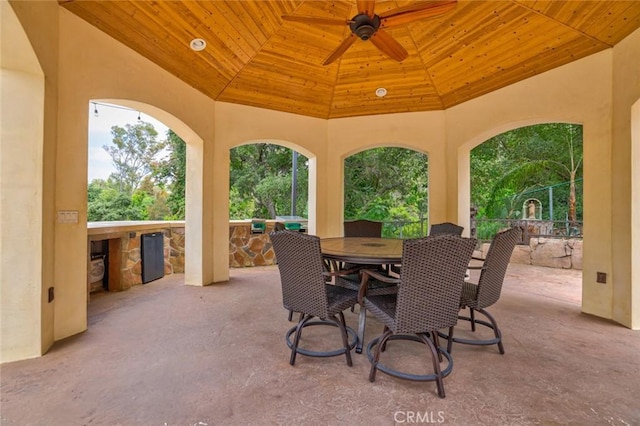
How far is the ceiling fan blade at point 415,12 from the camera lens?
2227 millimetres

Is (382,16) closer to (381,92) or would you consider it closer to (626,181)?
(381,92)

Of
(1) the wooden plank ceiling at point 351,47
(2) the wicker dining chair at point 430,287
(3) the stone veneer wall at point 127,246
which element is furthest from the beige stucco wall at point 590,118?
(3) the stone veneer wall at point 127,246

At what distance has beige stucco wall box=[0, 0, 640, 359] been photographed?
244 centimetres

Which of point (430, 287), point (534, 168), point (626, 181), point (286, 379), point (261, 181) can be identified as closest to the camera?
point (430, 287)

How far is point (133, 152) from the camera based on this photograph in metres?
11.5

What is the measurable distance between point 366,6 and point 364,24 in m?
0.12

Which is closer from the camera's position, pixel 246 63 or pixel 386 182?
pixel 246 63

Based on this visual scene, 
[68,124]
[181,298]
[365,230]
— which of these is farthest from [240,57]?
[181,298]

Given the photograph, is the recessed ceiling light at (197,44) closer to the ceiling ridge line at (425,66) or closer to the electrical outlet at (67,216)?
the electrical outlet at (67,216)

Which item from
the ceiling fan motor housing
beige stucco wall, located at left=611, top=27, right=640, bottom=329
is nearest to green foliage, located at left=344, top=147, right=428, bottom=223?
beige stucco wall, located at left=611, top=27, right=640, bottom=329

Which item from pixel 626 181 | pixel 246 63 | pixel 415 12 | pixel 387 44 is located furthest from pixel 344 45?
pixel 626 181

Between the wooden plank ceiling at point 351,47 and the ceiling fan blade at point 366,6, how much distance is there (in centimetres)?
53

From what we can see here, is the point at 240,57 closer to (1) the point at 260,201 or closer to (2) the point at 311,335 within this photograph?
(2) the point at 311,335

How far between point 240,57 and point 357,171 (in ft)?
21.7
